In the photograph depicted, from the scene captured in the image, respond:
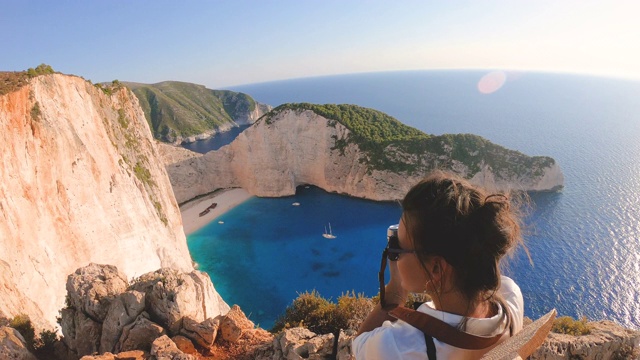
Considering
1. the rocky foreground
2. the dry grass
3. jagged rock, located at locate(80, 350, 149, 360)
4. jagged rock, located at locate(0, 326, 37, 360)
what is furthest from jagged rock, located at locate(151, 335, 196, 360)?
the dry grass

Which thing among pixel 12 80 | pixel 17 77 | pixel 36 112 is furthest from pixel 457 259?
pixel 17 77

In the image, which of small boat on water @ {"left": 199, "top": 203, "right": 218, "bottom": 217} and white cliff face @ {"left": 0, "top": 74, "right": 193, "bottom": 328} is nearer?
white cliff face @ {"left": 0, "top": 74, "right": 193, "bottom": 328}

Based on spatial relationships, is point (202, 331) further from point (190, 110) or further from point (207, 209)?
point (190, 110)

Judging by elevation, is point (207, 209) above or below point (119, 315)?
below

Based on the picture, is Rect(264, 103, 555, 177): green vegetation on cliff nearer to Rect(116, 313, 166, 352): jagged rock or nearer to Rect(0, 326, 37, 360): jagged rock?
Rect(116, 313, 166, 352): jagged rock

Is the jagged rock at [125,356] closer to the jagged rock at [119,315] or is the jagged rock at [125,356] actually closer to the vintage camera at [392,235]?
the jagged rock at [119,315]

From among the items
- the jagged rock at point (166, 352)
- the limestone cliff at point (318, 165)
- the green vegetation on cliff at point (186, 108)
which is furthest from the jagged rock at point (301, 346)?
the green vegetation on cliff at point (186, 108)
